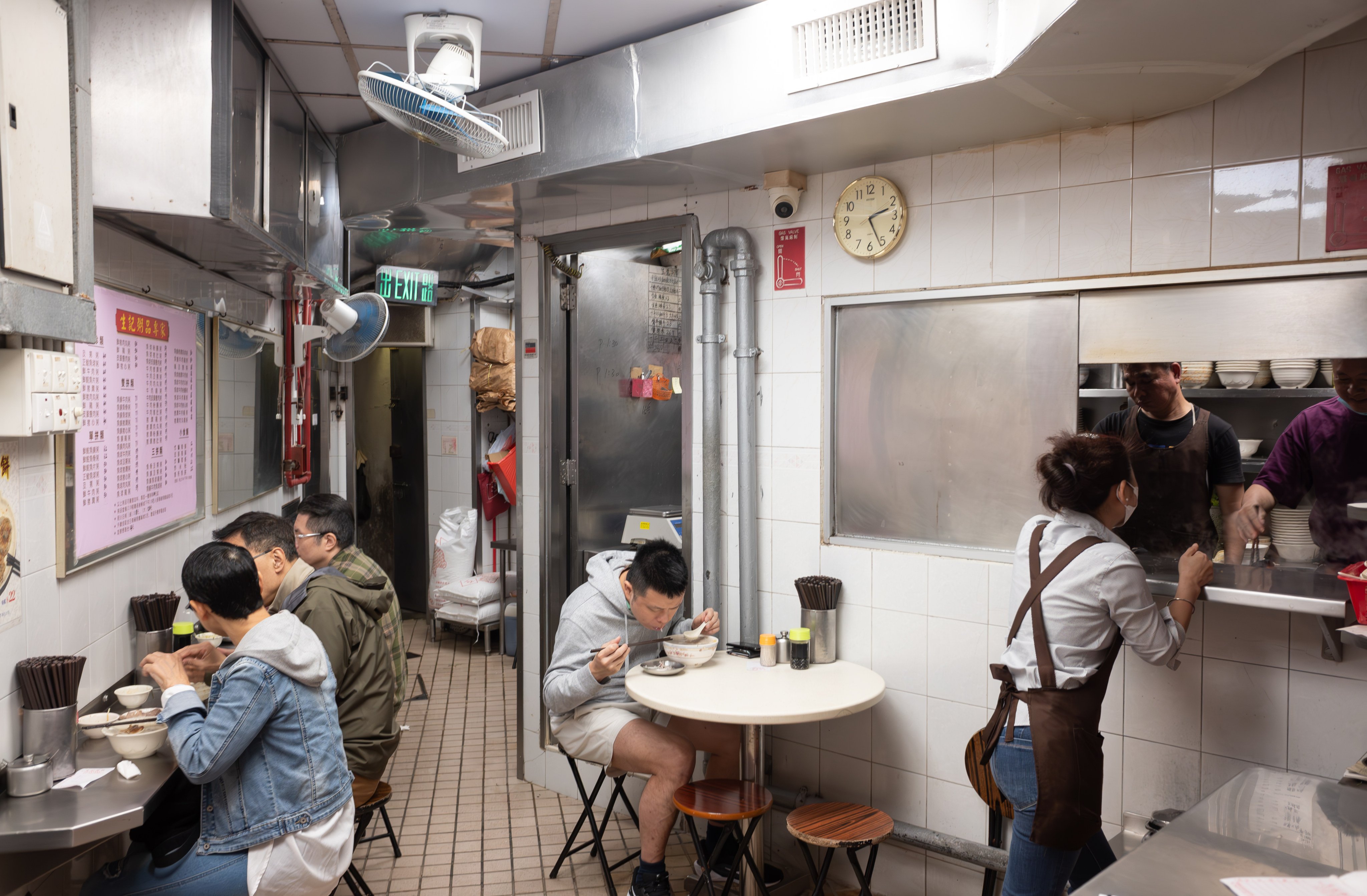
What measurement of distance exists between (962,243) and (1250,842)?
1.89 m

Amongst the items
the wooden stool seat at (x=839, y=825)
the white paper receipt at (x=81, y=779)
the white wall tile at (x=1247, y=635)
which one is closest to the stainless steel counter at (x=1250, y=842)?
the white wall tile at (x=1247, y=635)

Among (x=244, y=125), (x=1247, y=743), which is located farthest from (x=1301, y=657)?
(x=244, y=125)

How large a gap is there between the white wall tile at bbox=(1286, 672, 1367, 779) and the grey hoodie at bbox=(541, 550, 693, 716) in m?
1.88

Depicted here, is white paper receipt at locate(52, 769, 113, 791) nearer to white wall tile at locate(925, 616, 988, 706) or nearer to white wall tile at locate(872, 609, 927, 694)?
white wall tile at locate(872, 609, 927, 694)

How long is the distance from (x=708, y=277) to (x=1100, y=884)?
239 centimetres

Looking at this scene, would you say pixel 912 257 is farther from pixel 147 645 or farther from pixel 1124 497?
pixel 147 645

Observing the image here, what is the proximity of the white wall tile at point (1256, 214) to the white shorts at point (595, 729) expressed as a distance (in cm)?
229

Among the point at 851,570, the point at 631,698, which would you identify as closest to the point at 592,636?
the point at 631,698

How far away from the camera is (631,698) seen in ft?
10.4

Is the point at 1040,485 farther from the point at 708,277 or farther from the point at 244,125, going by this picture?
the point at 244,125

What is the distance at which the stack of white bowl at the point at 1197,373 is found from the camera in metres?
2.52

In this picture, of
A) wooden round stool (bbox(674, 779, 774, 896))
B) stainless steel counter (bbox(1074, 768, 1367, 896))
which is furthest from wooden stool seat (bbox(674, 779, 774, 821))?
stainless steel counter (bbox(1074, 768, 1367, 896))

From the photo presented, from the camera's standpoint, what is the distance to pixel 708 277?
3.34 metres

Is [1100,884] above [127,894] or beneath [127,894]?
above
